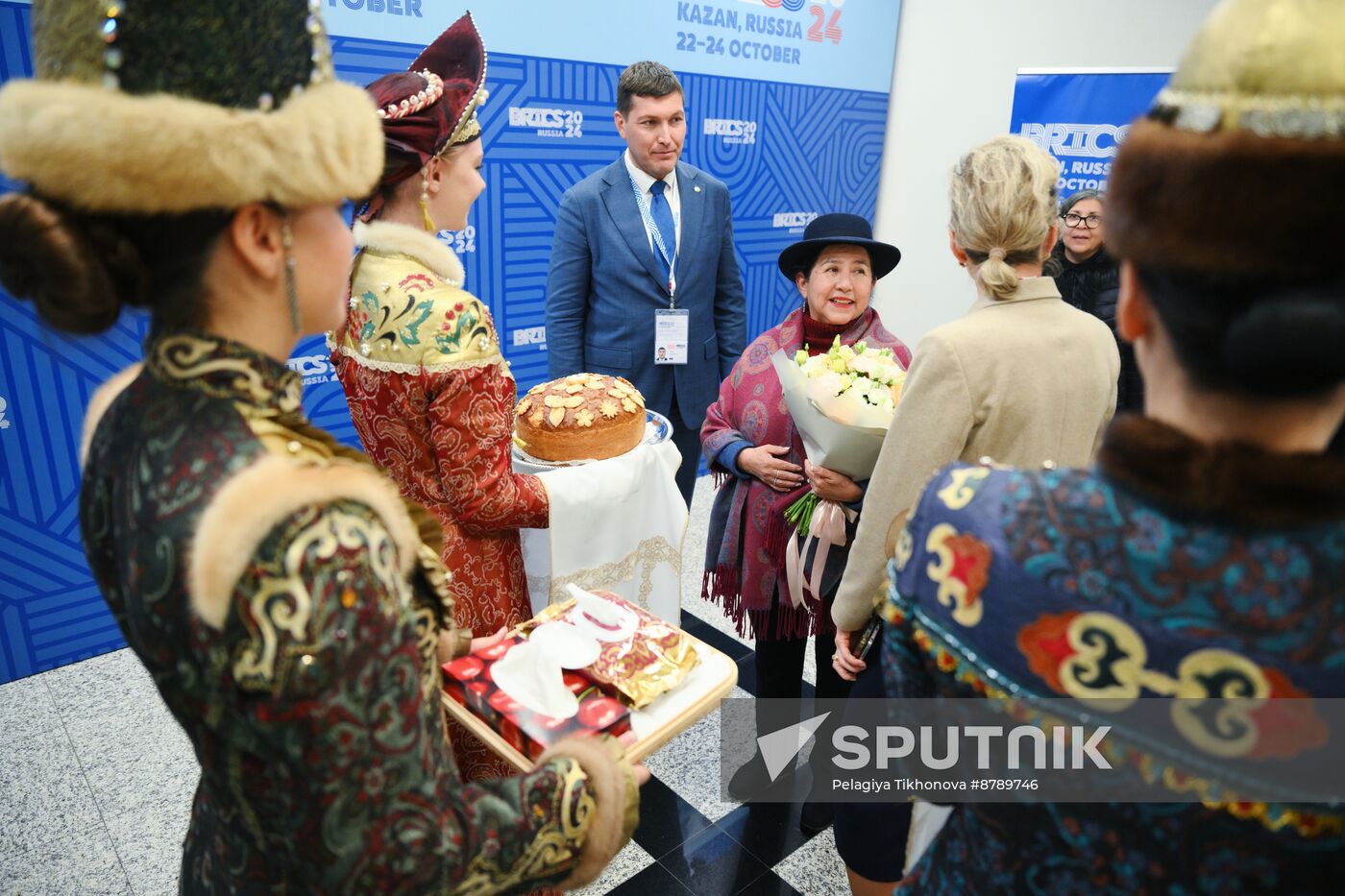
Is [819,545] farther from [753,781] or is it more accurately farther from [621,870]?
[621,870]

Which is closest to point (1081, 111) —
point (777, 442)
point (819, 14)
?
point (819, 14)

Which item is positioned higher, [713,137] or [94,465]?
[713,137]

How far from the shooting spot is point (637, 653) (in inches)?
52.0

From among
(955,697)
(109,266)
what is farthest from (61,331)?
(955,697)

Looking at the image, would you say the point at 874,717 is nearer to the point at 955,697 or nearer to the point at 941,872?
the point at 941,872

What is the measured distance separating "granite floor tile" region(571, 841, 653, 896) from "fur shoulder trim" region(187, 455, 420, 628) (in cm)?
169

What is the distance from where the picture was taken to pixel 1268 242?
605mm

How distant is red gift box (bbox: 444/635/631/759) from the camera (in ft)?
3.85

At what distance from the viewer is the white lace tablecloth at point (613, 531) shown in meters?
1.85

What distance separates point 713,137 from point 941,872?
434 centimetres

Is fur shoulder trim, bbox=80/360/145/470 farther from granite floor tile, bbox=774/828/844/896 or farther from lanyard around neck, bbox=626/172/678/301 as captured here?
lanyard around neck, bbox=626/172/678/301

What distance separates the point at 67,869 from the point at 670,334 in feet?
8.06

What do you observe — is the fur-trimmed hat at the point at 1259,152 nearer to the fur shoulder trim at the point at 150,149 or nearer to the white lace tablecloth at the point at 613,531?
the fur shoulder trim at the point at 150,149

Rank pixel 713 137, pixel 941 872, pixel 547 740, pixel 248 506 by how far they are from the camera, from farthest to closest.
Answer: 1. pixel 713 137
2. pixel 547 740
3. pixel 941 872
4. pixel 248 506
